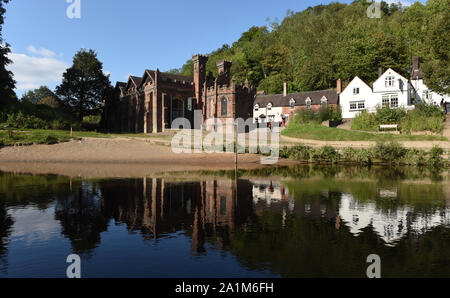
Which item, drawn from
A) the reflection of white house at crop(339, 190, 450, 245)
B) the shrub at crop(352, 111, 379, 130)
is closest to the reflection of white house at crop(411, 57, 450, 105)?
the shrub at crop(352, 111, 379, 130)

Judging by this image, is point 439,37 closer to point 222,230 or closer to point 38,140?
point 222,230

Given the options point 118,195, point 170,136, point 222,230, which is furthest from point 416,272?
point 170,136

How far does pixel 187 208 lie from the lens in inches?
472

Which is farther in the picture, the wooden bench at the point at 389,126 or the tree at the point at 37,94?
the tree at the point at 37,94

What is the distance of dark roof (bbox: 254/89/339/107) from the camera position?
2326 inches

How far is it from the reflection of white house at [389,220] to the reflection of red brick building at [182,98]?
35.3 m

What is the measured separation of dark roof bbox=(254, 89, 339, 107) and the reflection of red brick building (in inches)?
706

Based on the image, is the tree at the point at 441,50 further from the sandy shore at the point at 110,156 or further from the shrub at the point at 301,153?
Answer: the sandy shore at the point at 110,156

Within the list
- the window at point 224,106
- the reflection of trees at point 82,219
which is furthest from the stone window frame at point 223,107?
the reflection of trees at point 82,219

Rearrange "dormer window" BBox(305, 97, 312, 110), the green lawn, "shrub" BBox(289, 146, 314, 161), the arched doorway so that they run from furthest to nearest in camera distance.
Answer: "dormer window" BBox(305, 97, 312, 110), the arched doorway, the green lawn, "shrub" BBox(289, 146, 314, 161)

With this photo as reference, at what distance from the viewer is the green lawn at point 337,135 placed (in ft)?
116

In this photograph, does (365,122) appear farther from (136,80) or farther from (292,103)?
(136,80)

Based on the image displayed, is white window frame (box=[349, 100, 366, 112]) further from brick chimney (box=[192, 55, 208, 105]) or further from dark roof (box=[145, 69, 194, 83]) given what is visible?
dark roof (box=[145, 69, 194, 83])

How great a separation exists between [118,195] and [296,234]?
9170 mm
